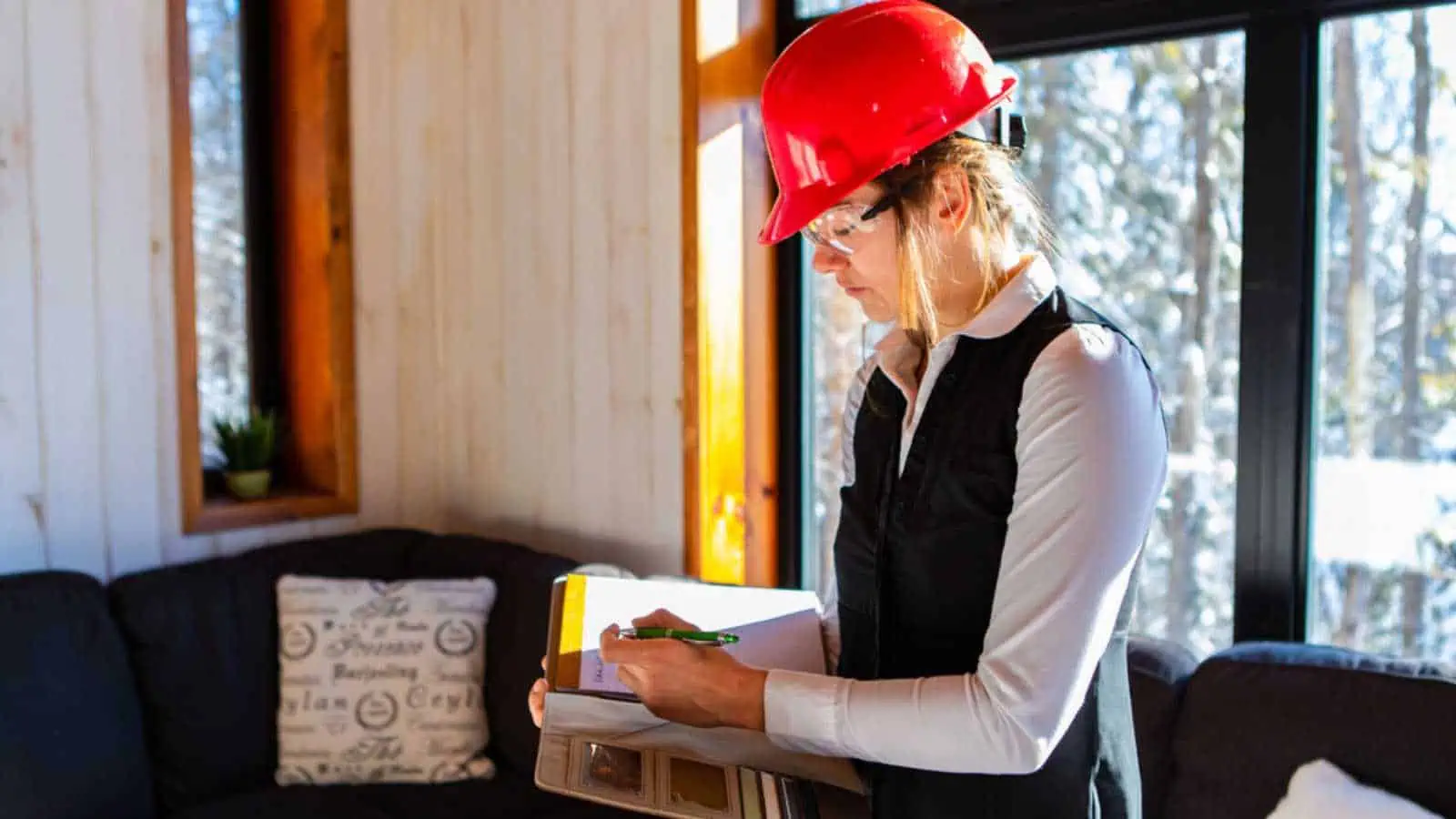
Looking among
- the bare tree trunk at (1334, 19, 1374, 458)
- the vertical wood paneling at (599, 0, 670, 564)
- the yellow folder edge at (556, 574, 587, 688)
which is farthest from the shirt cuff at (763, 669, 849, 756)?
the vertical wood paneling at (599, 0, 670, 564)

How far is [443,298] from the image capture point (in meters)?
2.93

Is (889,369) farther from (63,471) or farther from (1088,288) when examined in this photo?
(63,471)

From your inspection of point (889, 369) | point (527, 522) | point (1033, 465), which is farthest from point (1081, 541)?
point (527, 522)

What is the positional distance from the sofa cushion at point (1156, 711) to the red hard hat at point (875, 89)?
3.35 feet

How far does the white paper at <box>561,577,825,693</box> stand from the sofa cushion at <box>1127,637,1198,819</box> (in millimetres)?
670

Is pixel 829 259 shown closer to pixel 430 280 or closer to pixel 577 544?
pixel 577 544

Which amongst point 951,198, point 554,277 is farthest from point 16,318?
point 951,198

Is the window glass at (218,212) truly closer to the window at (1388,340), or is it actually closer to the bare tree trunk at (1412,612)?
the window at (1388,340)

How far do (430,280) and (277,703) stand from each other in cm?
105

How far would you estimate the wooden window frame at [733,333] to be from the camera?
7.84 ft

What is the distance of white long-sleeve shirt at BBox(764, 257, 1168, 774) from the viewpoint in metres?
0.92

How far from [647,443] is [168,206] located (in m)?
1.11

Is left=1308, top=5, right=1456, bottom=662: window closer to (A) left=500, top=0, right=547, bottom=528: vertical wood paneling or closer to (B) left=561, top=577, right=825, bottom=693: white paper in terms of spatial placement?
(B) left=561, top=577, right=825, bottom=693: white paper

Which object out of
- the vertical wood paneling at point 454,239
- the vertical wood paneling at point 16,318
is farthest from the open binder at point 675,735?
the vertical wood paneling at point 454,239
